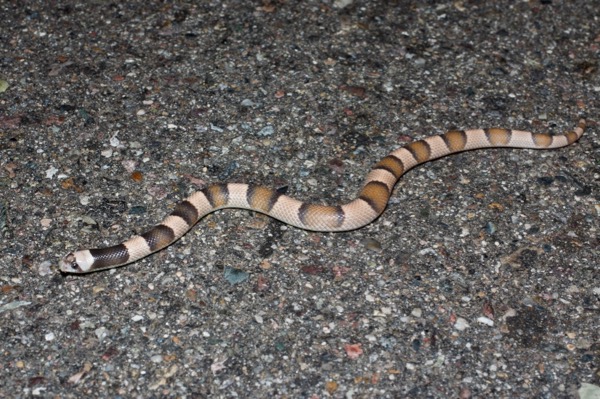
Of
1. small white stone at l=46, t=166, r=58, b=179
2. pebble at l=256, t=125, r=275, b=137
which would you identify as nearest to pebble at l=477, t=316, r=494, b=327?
pebble at l=256, t=125, r=275, b=137

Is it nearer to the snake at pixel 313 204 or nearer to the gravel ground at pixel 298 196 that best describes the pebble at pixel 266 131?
the gravel ground at pixel 298 196

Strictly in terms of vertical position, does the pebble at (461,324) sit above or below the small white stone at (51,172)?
above

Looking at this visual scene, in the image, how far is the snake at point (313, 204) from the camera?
18.6ft

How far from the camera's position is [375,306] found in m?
5.54

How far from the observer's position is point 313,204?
20.4ft

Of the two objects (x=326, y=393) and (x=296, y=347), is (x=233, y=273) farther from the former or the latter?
(x=326, y=393)

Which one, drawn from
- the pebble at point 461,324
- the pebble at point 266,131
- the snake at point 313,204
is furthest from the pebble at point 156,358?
the pebble at point 266,131

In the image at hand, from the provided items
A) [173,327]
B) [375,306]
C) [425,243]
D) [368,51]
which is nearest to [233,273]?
[173,327]

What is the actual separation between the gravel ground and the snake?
0.36 ft

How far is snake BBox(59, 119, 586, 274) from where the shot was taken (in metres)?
5.68

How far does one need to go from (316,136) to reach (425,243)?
154 centimetres

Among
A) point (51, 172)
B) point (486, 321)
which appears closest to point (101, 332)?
point (51, 172)

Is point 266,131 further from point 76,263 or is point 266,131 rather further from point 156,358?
point 156,358

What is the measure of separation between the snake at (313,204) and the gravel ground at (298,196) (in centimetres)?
11
